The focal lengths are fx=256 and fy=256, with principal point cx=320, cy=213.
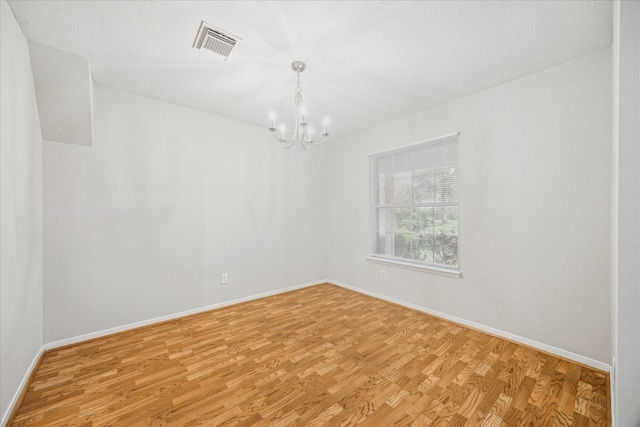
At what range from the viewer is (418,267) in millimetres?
3324

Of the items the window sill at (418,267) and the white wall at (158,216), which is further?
the window sill at (418,267)

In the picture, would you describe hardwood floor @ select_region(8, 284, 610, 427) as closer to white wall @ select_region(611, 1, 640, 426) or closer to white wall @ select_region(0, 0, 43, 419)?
white wall @ select_region(0, 0, 43, 419)

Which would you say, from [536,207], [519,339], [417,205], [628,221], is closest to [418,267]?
[417,205]

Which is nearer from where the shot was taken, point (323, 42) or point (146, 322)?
point (323, 42)

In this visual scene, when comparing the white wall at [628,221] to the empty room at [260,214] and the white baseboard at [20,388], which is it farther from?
the white baseboard at [20,388]

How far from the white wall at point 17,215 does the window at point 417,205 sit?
3.64m

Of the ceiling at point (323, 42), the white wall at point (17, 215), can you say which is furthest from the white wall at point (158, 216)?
the ceiling at point (323, 42)

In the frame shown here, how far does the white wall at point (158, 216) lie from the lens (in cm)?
250

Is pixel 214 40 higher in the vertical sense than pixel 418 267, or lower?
higher

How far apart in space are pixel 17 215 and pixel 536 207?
4204 millimetres

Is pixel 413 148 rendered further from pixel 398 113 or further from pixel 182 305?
pixel 182 305

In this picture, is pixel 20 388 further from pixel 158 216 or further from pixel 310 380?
pixel 310 380

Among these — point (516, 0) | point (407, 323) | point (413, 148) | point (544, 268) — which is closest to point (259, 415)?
point (407, 323)

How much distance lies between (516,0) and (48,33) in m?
3.29
